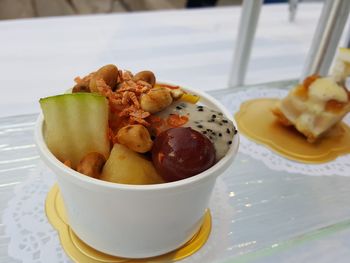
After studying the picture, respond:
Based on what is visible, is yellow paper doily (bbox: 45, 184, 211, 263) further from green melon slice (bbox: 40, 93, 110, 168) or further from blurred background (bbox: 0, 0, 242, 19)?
blurred background (bbox: 0, 0, 242, 19)

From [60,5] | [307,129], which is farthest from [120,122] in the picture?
[60,5]

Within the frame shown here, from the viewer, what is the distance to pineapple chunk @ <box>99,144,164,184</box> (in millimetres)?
421

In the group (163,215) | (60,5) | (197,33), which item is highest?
(163,215)

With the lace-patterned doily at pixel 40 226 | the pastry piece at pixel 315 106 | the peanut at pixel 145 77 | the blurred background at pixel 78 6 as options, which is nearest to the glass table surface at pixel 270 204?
the lace-patterned doily at pixel 40 226

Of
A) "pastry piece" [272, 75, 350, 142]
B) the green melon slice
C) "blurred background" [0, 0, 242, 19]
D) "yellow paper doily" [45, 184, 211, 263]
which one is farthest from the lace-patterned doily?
"blurred background" [0, 0, 242, 19]

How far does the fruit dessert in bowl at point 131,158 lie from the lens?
0.41 metres

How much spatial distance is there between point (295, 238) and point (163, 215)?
168 millimetres

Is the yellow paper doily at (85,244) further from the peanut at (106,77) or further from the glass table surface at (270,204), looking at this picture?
the peanut at (106,77)

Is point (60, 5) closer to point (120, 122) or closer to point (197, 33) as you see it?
point (197, 33)

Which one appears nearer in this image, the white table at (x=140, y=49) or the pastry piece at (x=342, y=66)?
the pastry piece at (x=342, y=66)

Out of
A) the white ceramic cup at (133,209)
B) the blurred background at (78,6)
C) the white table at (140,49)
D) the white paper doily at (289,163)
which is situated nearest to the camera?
the white ceramic cup at (133,209)

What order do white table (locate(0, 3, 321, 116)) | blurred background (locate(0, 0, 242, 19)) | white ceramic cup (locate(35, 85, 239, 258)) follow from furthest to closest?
blurred background (locate(0, 0, 242, 19)) → white table (locate(0, 3, 321, 116)) → white ceramic cup (locate(35, 85, 239, 258))

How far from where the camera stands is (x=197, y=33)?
1258mm

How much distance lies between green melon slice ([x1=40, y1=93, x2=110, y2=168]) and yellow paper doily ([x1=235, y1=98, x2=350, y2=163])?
0.42 m
